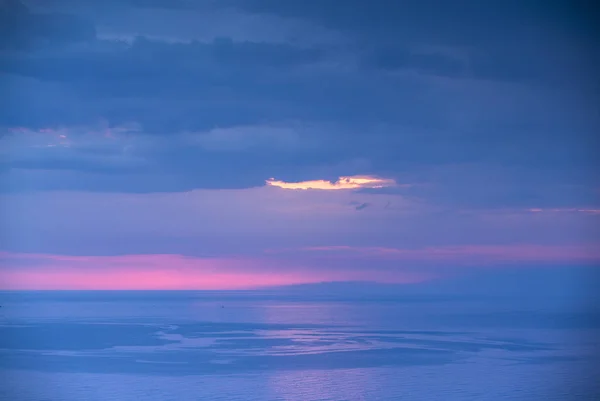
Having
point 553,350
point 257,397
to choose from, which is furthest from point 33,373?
point 553,350

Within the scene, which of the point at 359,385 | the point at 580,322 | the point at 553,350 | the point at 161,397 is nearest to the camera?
the point at 161,397

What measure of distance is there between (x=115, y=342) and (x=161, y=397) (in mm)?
9642

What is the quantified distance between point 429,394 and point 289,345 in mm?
8083

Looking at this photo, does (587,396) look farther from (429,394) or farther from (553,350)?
(553,350)

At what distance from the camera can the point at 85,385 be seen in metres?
15.4

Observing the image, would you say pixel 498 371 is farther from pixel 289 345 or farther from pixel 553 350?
pixel 289 345

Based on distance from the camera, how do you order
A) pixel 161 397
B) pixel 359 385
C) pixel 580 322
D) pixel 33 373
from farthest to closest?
pixel 580 322 → pixel 33 373 → pixel 359 385 → pixel 161 397

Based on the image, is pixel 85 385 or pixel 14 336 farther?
pixel 14 336

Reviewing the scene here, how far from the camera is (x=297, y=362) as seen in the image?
60.5ft

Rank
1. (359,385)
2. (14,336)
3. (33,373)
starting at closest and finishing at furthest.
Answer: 1. (359,385)
2. (33,373)
3. (14,336)

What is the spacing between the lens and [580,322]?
101 feet

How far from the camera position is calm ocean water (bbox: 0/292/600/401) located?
48.4ft

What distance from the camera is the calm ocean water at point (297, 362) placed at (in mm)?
14758

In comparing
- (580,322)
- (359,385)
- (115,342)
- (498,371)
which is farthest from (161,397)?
(580,322)
